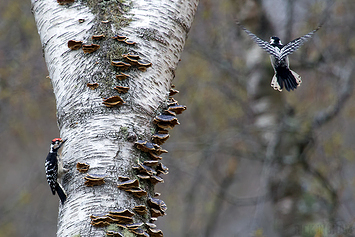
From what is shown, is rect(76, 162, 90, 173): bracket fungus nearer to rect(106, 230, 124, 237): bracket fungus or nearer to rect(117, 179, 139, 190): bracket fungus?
rect(117, 179, 139, 190): bracket fungus

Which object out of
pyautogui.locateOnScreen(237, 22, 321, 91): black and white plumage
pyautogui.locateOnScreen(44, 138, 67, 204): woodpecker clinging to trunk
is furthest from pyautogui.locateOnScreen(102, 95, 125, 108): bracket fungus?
pyautogui.locateOnScreen(237, 22, 321, 91): black and white plumage

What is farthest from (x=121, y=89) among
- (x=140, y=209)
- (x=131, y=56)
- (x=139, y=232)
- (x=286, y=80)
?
(x=286, y=80)

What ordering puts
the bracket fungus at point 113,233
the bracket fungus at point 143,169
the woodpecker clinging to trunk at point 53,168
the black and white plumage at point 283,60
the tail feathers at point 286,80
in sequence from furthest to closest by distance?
the tail feathers at point 286,80
the black and white plumage at point 283,60
the woodpecker clinging to trunk at point 53,168
the bracket fungus at point 143,169
the bracket fungus at point 113,233

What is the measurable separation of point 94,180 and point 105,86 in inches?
24.6

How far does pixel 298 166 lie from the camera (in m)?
6.81

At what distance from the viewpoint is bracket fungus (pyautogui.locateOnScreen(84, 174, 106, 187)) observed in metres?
2.21

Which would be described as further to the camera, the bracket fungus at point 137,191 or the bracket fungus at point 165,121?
the bracket fungus at point 165,121

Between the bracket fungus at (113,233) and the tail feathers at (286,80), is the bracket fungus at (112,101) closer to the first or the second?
the bracket fungus at (113,233)

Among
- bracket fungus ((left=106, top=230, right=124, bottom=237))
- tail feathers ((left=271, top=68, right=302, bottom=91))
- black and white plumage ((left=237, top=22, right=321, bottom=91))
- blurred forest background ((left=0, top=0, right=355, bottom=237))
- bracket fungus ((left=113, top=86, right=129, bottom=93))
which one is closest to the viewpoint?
bracket fungus ((left=106, top=230, right=124, bottom=237))

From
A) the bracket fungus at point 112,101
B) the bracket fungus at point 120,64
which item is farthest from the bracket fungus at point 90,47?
the bracket fungus at point 112,101

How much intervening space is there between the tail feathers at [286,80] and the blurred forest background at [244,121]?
264 centimetres

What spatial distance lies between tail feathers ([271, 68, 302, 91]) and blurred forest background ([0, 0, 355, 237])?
2640 mm

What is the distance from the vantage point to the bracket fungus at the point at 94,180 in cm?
→ 221

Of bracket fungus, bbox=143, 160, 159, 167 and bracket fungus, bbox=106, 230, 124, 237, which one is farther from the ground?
bracket fungus, bbox=143, 160, 159, 167
